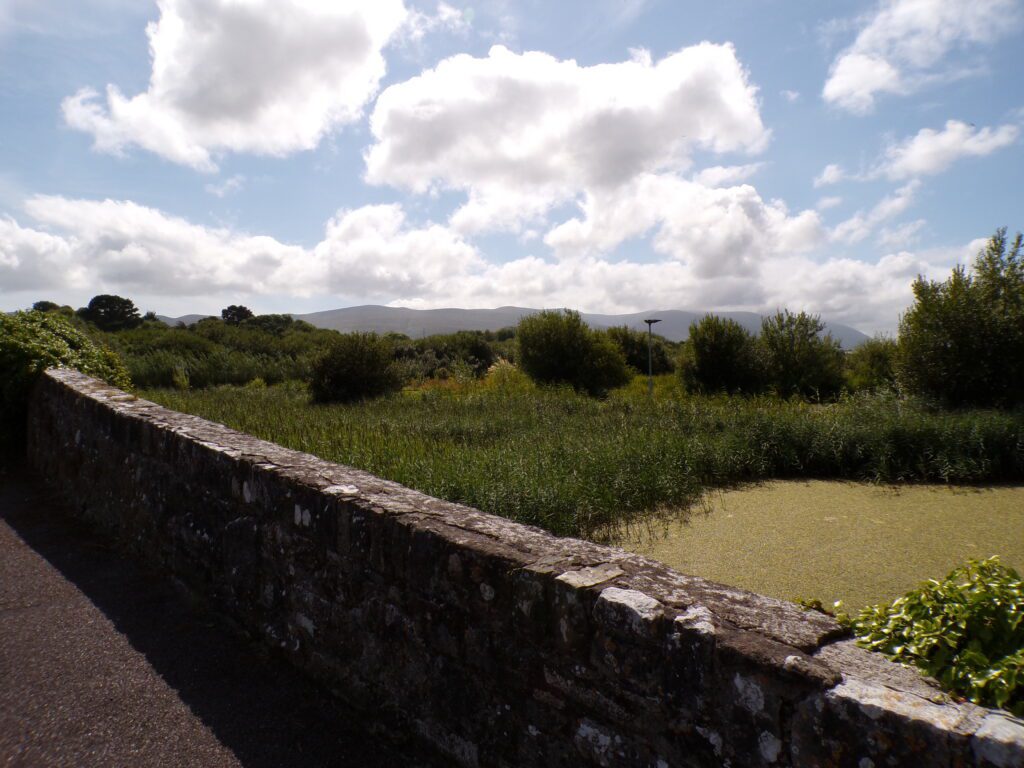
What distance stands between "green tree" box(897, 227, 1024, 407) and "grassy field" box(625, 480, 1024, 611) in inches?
223

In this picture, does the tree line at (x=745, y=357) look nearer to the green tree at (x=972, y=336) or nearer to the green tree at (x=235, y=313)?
the green tree at (x=972, y=336)

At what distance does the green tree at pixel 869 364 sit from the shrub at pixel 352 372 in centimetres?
1246

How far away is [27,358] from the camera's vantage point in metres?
7.54

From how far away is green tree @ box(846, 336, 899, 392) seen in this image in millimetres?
18709

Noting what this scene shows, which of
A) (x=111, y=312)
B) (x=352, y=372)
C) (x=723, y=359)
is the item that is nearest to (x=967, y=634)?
(x=352, y=372)

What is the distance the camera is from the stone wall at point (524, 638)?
1.35m

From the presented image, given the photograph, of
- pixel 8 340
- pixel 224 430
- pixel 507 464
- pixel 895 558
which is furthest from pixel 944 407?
pixel 8 340

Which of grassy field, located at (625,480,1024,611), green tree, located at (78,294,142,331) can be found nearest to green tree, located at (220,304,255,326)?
green tree, located at (78,294,142,331)

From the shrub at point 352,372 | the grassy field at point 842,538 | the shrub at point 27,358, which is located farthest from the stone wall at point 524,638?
the shrub at point 352,372

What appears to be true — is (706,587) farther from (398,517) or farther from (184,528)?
(184,528)

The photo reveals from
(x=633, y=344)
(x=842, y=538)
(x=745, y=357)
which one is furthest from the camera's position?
(x=633, y=344)

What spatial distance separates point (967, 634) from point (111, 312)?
179 ft

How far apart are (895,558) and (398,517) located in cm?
426

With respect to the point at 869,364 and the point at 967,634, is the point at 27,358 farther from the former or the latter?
the point at 869,364
